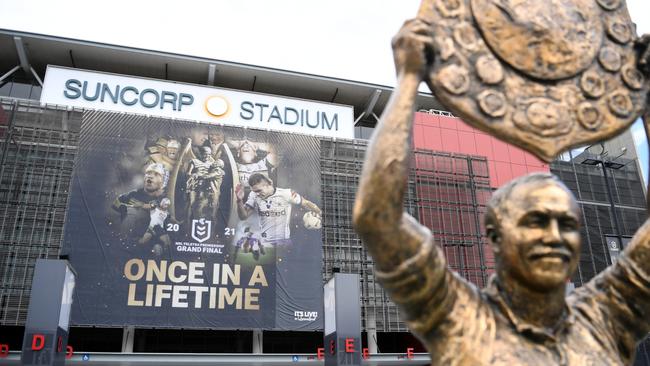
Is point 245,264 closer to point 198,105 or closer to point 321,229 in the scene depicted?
point 321,229

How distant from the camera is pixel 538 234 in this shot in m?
1.73

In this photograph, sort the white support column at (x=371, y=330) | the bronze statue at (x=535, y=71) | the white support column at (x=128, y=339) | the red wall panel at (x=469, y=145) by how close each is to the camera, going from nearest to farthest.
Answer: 1. the bronze statue at (x=535, y=71)
2. the white support column at (x=128, y=339)
3. the white support column at (x=371, y=330)
4. the red wall panel at (x=469, y=145)

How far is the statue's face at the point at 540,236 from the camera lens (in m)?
1.71

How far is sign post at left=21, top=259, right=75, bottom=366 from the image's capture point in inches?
500

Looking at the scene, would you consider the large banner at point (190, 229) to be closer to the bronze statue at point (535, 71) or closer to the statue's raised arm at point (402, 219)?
the statue's raised arm at point (402, 219)

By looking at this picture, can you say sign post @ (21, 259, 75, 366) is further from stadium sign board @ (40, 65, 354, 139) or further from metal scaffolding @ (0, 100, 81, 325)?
stadium sign board @ (40, 65, 354, 139)

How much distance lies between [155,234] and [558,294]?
60.2 feet

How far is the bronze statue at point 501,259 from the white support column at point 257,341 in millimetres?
18416

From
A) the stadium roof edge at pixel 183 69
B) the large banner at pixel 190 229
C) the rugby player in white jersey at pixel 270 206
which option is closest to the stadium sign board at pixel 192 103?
the stadium roof edge at pixel 183 69

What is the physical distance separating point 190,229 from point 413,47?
18284 millimetres

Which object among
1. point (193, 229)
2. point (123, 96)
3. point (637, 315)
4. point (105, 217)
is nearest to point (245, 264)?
Answer: point (193, 229)

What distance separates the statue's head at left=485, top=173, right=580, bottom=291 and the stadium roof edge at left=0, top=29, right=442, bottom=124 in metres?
22.8

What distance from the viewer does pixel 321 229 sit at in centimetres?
2070

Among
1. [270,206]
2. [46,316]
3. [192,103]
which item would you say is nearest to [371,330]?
[270,206]
